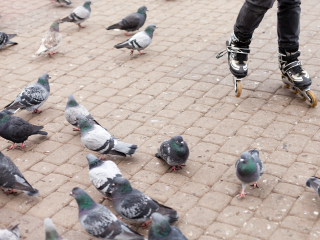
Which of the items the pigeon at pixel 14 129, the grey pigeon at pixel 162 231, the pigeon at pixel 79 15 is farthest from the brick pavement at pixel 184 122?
the grey pigeon at pixel 162 231

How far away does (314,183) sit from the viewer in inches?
156

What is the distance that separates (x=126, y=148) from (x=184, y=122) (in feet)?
3.74

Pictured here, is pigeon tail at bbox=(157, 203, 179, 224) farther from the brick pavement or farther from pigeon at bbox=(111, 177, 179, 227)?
the brick pavement

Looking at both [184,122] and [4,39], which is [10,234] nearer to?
[184,122]

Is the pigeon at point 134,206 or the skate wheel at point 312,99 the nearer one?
the pigeon at point 134,206

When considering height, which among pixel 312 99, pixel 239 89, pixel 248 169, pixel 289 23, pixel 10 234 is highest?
pixel 289 23

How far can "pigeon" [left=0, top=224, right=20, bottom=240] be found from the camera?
3.52m

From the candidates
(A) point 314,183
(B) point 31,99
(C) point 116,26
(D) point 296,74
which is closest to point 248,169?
(A) point 314,183

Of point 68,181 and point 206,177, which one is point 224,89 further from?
point 68,181

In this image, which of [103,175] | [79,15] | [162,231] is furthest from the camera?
[79,15]

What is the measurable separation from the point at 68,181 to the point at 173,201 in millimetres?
1283

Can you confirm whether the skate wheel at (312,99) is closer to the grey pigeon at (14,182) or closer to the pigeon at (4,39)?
the grey pigeon at (14,182)

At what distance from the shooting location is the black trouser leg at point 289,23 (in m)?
5.31

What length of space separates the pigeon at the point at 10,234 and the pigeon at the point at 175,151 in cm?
175
